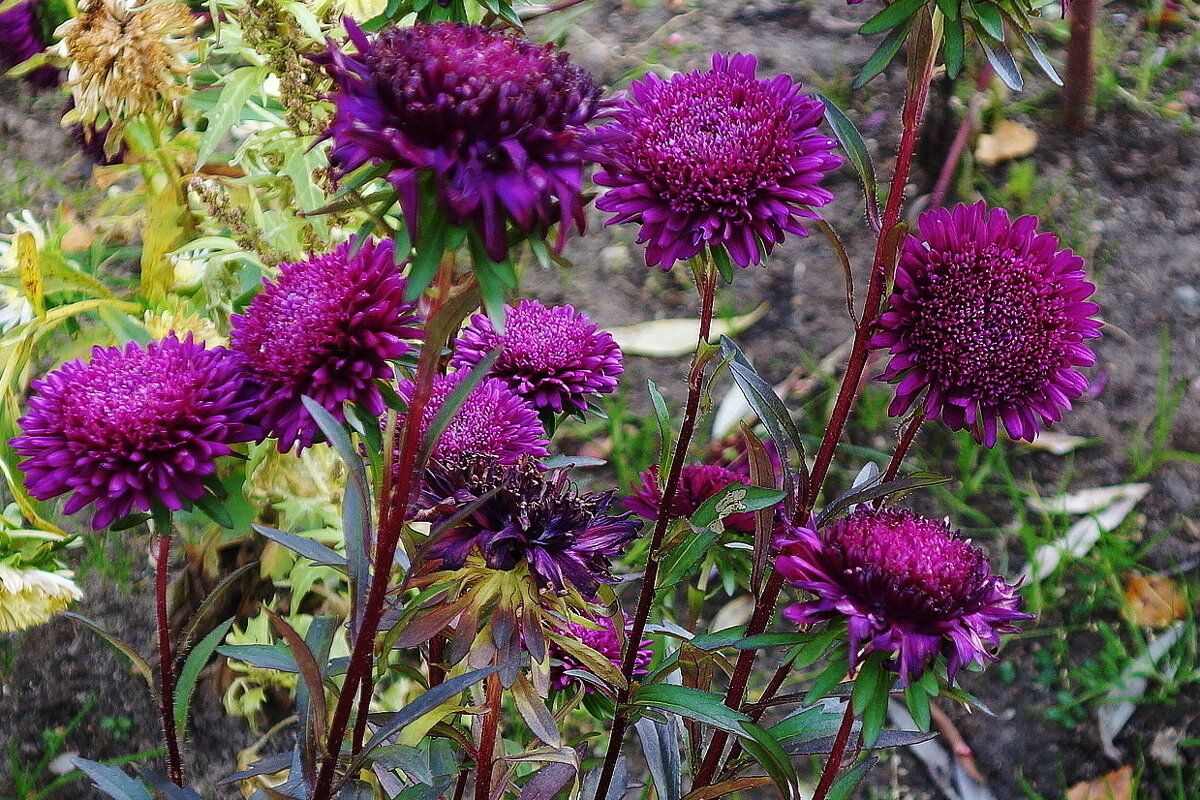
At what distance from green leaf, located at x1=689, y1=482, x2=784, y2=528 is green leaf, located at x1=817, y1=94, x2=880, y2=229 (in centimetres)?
23

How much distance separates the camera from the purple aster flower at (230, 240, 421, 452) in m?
0.81

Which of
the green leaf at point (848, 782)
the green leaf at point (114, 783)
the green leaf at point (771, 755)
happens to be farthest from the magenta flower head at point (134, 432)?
the green leaf at point (848, 782)

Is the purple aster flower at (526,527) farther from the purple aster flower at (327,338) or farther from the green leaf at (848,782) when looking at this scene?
the green leaf at (848,782)

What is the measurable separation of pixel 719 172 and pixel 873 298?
6.4 inches

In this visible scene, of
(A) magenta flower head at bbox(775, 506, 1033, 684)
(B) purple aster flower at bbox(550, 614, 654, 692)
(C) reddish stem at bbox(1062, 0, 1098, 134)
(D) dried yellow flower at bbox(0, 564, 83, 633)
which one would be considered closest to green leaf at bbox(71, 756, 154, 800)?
(D) dried yellow flower at bbox(0, 564, 83, 633)

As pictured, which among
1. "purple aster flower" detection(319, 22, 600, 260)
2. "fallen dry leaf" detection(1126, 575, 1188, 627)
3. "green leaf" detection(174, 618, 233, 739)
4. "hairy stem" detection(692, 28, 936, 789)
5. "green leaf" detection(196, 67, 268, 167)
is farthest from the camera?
"fallen dry leaf" detection(1126, 575, 1188, 627)

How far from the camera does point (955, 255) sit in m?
0.89

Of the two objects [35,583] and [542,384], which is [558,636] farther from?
[35,583]

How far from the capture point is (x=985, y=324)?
86 cm

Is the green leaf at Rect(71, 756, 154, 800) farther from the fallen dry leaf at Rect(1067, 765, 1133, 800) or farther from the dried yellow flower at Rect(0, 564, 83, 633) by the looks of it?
the fallen dry leaf at Rect(1067, 765, 1133, 800)

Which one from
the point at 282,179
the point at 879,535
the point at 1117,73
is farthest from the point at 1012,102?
the point at 879,535

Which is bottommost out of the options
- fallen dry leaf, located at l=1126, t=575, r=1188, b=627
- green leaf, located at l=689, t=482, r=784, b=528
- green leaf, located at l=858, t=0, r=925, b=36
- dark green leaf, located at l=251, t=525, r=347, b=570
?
fallen dry leaf, located at l=1126, t=575, r=1188, b=627

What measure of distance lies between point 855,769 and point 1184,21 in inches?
92.0

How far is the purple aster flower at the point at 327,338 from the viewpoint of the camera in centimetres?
81
